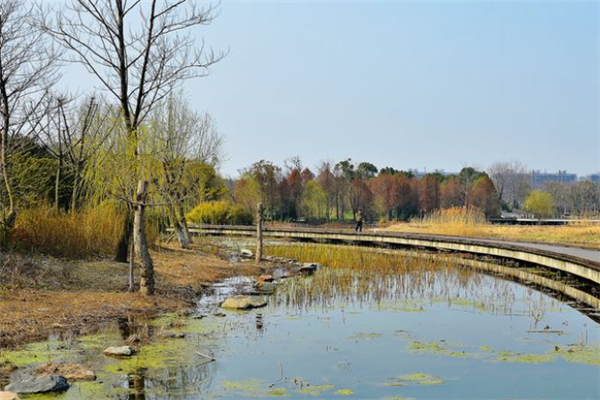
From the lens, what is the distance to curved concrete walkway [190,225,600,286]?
1498cm

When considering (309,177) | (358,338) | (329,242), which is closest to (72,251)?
(358,338)

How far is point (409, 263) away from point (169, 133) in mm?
8610

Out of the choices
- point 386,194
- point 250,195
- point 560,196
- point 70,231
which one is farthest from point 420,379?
point 560,196

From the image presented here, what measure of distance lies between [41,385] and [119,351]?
1623 millimetres

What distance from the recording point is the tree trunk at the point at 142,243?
1204 centimetres

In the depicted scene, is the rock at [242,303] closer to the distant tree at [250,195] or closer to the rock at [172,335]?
the rock at [172,335]

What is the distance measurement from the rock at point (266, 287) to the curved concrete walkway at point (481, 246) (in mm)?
6886

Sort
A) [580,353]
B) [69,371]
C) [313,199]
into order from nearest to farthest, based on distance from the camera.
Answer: [69,371] < [580,353] < [313,199]

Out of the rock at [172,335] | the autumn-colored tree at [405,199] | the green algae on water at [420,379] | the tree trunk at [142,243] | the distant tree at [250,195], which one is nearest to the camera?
the green algae on water at [420,379]

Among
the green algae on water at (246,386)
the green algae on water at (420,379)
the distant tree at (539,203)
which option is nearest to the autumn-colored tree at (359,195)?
the distant tree at (539,203)

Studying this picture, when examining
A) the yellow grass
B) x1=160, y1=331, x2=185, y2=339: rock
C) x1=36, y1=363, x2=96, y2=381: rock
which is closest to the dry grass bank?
x1=160, y1=331, x2=185, y2=339: rock

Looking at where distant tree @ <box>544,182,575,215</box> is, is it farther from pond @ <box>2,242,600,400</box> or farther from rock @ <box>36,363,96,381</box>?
rock @ <box>36,363,96,381</box>

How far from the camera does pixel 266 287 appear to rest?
1516 cm

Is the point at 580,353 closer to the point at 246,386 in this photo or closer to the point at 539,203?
the point at 246,386
